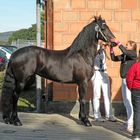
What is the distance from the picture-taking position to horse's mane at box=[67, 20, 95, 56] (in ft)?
31.7

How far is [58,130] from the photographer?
9086 millimetres

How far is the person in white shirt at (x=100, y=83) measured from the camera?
33.8ft

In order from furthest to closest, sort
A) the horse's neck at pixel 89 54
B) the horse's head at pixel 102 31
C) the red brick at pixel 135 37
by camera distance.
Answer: the red brick at pixel 135 37, the horse's neck at pixel 89 54, the horse's head at pixel 102 31

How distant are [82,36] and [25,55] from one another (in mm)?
1268

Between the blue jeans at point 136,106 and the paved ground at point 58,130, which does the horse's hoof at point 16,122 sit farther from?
the blue jeans at point 136,106

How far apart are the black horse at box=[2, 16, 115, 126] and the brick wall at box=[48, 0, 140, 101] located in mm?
1521

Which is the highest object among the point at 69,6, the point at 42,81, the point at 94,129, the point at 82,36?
the point at 69,6

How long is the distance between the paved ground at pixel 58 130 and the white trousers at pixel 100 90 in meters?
0.30

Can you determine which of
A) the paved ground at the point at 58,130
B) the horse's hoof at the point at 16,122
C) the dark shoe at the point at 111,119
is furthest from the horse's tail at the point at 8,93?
the dark shoe at the point at 111,119

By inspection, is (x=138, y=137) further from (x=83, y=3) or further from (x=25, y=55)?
(x=83, y=3)

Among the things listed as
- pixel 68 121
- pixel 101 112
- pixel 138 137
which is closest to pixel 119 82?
pixel 101 112

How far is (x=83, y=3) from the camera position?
11219mm

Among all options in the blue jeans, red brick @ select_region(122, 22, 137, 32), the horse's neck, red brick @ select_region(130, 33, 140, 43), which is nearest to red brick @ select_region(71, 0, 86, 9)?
red brick @ select_region(122, 22, 137, 32)

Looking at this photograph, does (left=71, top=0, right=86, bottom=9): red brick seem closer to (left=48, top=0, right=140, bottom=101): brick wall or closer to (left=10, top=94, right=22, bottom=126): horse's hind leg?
(left=48, top=0, right=140, bottom=101): brick wall
